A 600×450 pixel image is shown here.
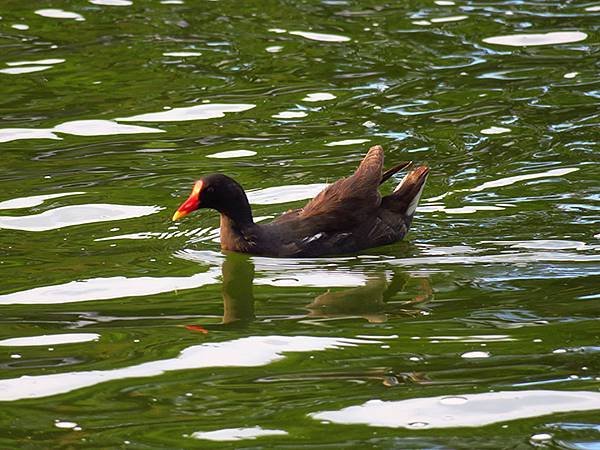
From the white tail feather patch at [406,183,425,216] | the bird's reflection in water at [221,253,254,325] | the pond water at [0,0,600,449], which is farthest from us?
the white tail feather patch at [406,183,425,216]

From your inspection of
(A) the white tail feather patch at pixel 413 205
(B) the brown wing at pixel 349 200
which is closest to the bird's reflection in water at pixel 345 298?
(B) the brown wing at pixel 349 200

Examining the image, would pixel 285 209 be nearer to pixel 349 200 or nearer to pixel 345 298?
pixel 349 200

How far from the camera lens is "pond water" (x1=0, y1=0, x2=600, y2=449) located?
22.1 ft

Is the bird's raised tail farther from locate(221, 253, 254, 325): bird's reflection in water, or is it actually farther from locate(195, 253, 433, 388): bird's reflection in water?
locate(221, 253, 254, 325): bird's reflection in water

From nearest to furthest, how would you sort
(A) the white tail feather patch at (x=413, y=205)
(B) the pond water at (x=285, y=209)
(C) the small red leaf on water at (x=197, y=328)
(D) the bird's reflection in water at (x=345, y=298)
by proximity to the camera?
(B) the pond water at (x=285, y=209) → (C) the small red leaf on water at (x=197, y=328) → (D) the bird's reflection in water at (x=345, y=298) → (A) the white tail feather patch at (x=413, y=205)

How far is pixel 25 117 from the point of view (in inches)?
515

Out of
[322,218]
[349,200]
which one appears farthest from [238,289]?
[349,200]

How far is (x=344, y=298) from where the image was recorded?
867 centimetres

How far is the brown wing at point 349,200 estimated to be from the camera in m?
9.78

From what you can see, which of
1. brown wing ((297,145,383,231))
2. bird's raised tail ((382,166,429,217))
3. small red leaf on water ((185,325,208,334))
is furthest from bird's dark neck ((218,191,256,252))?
small red leaf on water ((185,325,208,334))

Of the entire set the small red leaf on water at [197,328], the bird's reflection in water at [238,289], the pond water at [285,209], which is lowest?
the bird's reflection in water at [238,289]

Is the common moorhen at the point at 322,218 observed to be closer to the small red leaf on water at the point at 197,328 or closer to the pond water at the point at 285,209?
the pond water at the point at 285,209

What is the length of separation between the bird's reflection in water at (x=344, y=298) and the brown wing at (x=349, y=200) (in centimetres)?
57

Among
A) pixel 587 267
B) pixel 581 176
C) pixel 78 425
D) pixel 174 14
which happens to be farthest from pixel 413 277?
pixel 174 14
